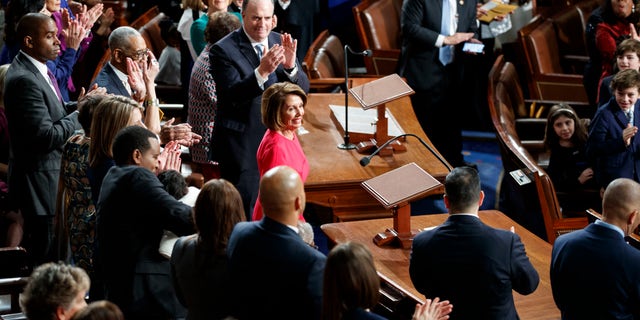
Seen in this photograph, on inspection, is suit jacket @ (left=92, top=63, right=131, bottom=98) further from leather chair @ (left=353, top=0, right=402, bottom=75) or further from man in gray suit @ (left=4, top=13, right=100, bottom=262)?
leather chair @ (left=353, top=0, right=402, bottom=75)

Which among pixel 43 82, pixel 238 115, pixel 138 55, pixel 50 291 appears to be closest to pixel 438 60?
pixel 238 115

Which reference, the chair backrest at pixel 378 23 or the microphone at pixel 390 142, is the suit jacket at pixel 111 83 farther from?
the chair backrest at pixel 378 23

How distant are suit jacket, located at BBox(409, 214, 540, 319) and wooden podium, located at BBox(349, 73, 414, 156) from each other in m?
1.88

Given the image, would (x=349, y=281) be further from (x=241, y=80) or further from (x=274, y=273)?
(x=241, y=80)

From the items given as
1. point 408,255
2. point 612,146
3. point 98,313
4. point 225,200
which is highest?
point 225,200

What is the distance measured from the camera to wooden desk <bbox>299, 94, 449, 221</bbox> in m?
5.20

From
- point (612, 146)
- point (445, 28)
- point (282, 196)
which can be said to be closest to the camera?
point (282, 196)

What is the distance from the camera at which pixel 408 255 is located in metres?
4.38

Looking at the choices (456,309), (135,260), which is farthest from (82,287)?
(456,309)

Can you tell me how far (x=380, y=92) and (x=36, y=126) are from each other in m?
1.91

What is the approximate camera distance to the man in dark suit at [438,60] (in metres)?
7.12

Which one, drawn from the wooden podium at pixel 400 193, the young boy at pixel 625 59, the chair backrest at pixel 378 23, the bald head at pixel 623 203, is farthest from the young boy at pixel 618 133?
the chair backrest at pixel 378 23

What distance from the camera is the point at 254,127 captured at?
5.09m

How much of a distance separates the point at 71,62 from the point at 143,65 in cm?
83
